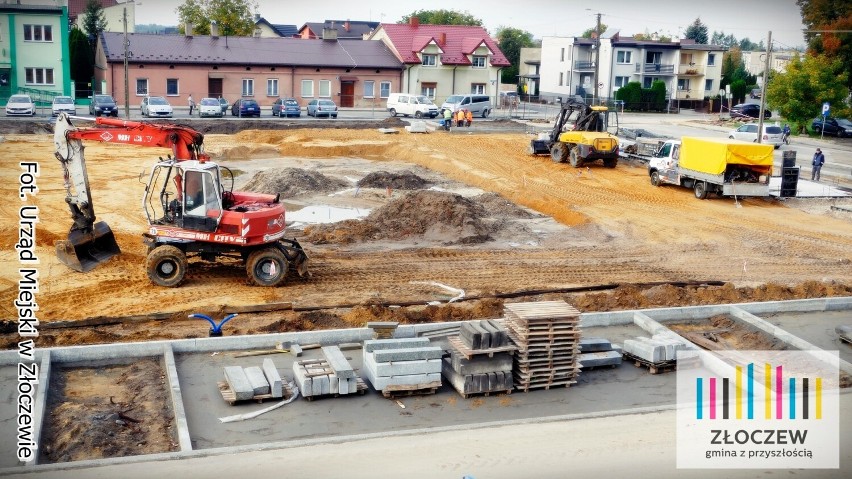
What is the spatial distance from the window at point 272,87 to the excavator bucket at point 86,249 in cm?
4133

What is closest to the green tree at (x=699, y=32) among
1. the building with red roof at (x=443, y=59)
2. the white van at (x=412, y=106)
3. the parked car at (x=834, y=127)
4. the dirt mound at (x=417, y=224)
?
the building with red roof at (x=443, y=59)

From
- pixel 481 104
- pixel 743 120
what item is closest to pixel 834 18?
pixel 743 120

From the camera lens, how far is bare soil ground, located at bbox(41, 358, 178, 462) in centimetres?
1141

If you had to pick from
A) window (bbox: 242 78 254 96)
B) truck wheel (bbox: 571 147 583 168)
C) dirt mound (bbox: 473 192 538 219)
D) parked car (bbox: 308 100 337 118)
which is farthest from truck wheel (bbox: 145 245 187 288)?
window (bbox: 242 78 254 96)

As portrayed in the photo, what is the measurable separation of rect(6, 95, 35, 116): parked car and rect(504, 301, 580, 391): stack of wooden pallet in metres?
41.3

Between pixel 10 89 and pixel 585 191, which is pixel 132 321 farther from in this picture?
pixel 10 89

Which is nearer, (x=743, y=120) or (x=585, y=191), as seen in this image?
(x=585, y=191)

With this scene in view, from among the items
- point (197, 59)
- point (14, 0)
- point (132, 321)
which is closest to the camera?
point (132, 321)

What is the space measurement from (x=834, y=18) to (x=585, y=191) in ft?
129

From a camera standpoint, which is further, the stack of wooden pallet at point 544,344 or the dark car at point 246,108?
the dark car at point 246,108

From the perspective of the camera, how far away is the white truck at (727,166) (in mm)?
29234

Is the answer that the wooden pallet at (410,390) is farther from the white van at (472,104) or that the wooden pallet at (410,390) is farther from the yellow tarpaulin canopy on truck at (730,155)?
the white van at (472,104)

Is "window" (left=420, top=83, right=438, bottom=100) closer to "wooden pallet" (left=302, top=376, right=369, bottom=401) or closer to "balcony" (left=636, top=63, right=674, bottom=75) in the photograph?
"balcony" (left=636, top=63, right=674, bottom=75)

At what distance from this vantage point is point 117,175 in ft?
109
